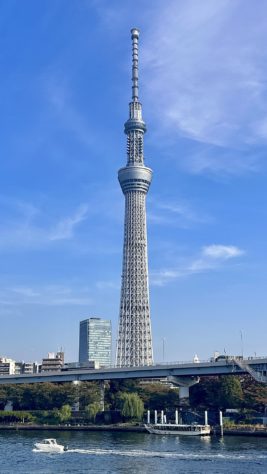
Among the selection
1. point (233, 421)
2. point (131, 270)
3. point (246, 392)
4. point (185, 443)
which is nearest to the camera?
point (185, 443)

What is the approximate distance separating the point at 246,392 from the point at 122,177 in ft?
307

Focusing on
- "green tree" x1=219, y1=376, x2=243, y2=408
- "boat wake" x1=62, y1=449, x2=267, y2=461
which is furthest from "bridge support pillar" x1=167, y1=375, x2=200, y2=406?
"boat wake" x1=62, y1=449, x2=267, y2=461

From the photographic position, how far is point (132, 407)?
8506 cm

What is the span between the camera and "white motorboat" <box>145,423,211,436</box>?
70.9 meters

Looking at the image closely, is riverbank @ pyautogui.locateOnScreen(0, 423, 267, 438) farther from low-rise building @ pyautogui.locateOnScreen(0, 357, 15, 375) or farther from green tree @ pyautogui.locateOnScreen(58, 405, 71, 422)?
low-rise building @ pyautogui.locateOnScreen(0, 357, 15, 375)

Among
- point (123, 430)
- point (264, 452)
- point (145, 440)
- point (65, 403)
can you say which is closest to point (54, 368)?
point (65, 403)

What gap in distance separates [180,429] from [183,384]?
2049 centimetres

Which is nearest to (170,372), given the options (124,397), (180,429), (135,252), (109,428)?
(124,397)

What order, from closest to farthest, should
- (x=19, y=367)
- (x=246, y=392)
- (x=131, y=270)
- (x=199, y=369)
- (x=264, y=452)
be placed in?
1. (x=264, y=452)
2. (x=246, y=392)
3. (x=199, y=369)
4. (x=131, y=270)
5. (x=19, y=367)

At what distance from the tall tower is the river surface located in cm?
8357

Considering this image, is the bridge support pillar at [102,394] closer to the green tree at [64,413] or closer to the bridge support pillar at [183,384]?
the green tree at [64,413]

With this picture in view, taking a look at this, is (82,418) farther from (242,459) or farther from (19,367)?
(19,367)

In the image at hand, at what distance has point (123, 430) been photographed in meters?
78.9

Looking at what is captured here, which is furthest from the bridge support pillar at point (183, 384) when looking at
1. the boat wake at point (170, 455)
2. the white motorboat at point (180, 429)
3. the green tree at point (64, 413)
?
the boat wake at point (170, 455)
